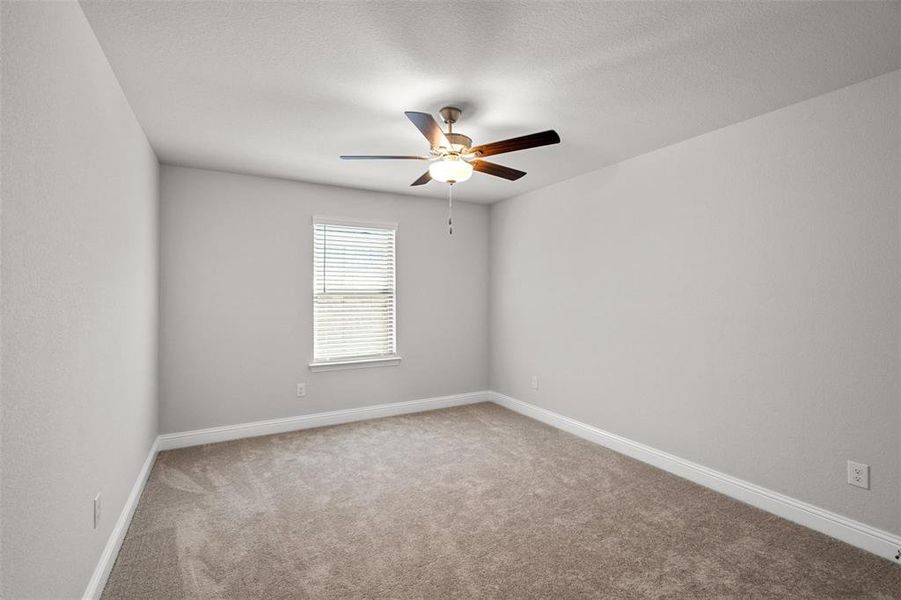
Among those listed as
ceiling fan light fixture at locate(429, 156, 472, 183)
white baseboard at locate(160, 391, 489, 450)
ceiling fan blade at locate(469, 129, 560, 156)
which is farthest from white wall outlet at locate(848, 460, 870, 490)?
white baseboard at locate(160, 391, 489, 450)

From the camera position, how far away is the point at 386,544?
242 centimetres

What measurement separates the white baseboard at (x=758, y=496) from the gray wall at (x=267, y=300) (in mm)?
1902

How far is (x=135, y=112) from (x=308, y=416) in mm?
2924

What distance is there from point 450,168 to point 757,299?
2.13 meters

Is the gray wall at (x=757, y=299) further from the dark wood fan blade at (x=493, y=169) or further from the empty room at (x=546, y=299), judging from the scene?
the dark wood fan blade at (x=493, y=169)

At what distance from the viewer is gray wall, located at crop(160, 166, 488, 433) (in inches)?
155

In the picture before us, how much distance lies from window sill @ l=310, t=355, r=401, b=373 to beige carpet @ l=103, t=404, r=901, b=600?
0.96 m

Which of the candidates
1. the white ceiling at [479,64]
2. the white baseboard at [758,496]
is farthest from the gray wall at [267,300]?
the white baseboard at [758,496]

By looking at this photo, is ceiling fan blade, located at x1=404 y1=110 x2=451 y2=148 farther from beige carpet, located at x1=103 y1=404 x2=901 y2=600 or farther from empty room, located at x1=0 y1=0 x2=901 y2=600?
beige carpet, located at x1=103 y1=404 x2=901 y2=600

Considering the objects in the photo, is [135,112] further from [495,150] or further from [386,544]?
[386,544]

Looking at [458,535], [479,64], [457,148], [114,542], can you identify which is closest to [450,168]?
[457,148]

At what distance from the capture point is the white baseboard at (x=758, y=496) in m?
2.35

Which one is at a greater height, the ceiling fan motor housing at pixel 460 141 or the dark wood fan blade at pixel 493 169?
the ceiling fan motor housing at pixel 460 141

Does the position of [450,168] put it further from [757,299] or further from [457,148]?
[757,299]
